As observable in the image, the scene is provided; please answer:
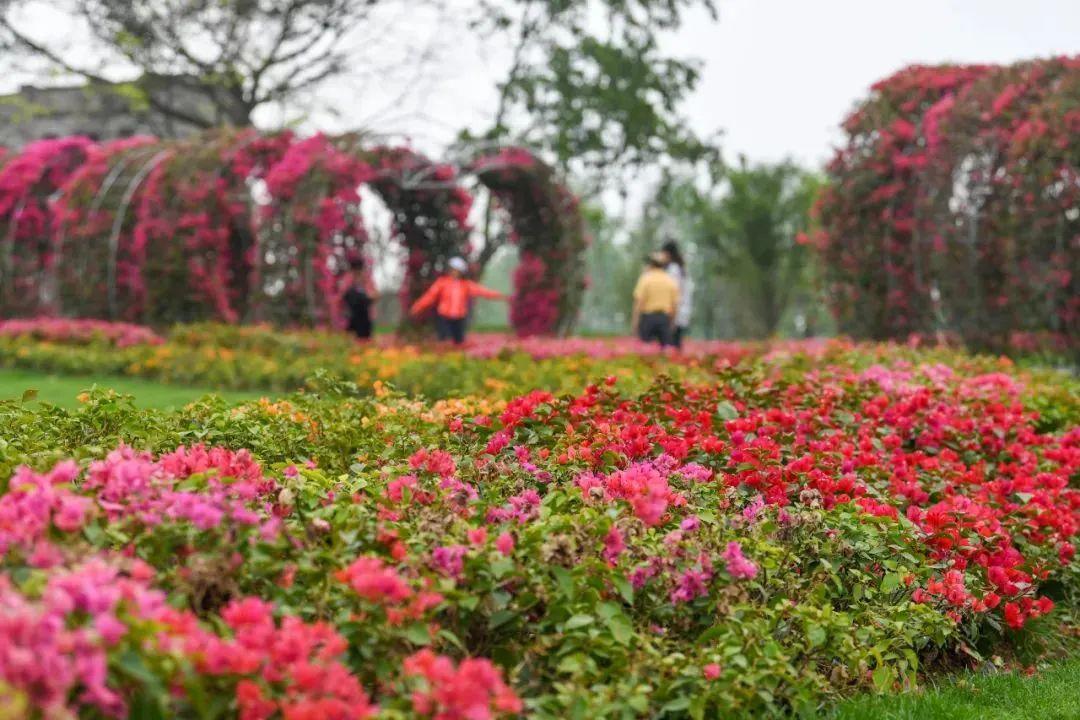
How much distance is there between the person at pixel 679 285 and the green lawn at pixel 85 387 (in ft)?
18.2

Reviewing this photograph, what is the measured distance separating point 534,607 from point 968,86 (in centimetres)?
1211

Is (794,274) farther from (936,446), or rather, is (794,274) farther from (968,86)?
(936,446)

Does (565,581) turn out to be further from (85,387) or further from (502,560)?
(85,387)

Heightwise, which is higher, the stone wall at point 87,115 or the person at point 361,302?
the stone wall at point 87,115

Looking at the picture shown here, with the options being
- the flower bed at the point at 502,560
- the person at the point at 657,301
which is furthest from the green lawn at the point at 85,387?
the flower bed at the point at 502,560

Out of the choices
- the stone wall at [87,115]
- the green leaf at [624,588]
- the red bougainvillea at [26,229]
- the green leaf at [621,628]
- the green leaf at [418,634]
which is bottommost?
the green leaf at [621,628]

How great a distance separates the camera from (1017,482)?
554 cm

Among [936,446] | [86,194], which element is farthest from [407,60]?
[936,446]

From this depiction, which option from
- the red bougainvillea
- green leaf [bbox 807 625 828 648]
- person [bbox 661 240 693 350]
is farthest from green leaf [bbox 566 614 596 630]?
the red bougainvillea

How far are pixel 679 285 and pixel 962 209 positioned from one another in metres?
3.60

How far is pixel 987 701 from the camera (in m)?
3.82

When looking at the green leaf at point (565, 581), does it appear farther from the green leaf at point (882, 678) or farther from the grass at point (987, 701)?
the green leaf at point (882, 678)

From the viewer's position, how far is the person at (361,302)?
49.5ft

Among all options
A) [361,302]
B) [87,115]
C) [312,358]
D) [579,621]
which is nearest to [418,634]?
[579,621]
